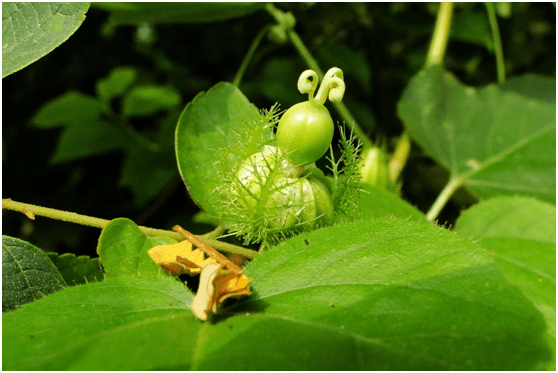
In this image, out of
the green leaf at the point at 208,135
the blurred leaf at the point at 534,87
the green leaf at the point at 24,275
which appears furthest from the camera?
the blurred leaf at the point at 534,87

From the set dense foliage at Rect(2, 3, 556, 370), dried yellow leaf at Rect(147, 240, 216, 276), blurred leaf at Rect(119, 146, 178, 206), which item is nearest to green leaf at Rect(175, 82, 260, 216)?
dense foliage at Rect(2, 3, 556, 370)

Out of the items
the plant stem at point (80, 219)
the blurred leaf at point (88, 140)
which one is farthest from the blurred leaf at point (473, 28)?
the plant stem at point (80, 219)

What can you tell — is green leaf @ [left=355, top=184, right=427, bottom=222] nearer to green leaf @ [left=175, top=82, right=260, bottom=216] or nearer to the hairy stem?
green leaf @ [left=175, top=82, right=260, bottom=216]

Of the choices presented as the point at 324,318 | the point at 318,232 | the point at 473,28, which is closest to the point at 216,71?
the point at 473,28

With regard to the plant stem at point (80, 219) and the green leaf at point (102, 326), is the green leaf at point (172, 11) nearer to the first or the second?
the plant stem at point (80, 219)

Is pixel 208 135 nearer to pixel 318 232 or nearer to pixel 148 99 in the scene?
pixel 318 232

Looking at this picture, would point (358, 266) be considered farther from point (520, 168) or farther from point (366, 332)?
point (520, 168)
